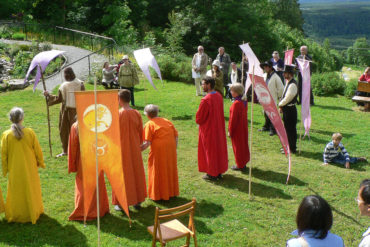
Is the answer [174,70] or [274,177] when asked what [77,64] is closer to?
[174,70]

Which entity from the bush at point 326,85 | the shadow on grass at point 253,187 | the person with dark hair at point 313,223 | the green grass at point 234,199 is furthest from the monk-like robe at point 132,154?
the bush at point 326,85

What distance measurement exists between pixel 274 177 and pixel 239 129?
1287 mm

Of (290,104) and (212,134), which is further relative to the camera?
(290,104)

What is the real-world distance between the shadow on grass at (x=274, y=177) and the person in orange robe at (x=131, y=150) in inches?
117

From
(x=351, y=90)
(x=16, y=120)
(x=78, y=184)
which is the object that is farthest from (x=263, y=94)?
(x=351, y=90)

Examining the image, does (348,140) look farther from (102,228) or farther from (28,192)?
(28,192)

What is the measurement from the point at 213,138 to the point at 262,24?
98.1ft

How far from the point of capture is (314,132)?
12.9 metres

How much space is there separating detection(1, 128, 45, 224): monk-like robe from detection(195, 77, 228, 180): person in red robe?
3261 mm

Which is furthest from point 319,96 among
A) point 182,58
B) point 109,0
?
point 109,0

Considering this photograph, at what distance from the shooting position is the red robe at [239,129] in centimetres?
920

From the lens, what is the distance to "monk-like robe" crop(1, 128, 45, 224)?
692 cm

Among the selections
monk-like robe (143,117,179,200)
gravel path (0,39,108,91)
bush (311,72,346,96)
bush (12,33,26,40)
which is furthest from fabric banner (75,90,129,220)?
bush (12,33,26,40)

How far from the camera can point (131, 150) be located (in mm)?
7457
